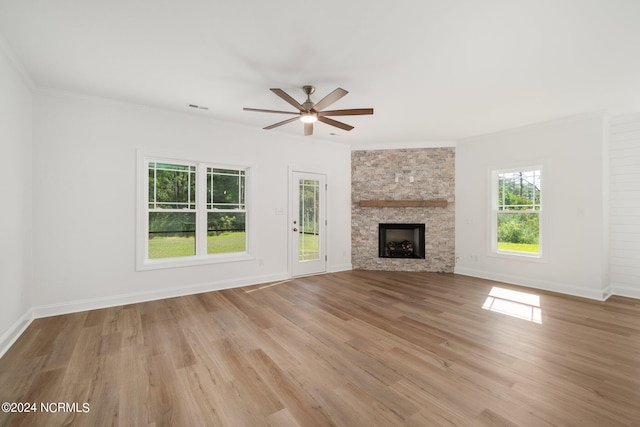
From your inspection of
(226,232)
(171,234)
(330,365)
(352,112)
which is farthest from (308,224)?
(330,365)

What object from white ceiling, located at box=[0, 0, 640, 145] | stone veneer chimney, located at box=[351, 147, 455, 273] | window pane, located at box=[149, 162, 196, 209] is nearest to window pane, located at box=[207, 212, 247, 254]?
window pane, located at box=[149, 162, 196, 209]

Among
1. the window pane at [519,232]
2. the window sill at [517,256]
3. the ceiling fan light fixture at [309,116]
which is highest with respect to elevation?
the ceiling fan light fixture at [309,116]

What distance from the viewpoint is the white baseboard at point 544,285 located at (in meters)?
4.29

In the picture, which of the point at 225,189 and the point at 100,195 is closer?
the point at 100,195

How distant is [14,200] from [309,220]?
4.21 m

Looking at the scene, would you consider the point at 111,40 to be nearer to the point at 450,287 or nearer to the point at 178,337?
the point at 178,337

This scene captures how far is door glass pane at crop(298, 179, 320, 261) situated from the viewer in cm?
575

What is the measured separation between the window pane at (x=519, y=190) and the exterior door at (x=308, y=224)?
3554 mm

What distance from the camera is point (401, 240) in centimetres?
656

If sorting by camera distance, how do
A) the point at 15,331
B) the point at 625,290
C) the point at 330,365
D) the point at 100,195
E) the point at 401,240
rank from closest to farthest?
the point at 330,365, the point at 15,331, the point at 100,195, the point at 625,290, the point at 401,240

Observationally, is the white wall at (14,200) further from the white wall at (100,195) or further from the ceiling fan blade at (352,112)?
the ceiling fan blade at (352,112)

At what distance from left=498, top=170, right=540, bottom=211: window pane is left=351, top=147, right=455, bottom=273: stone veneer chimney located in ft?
3.05

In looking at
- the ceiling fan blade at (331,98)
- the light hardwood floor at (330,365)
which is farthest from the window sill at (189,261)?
the ceiling fan blade at (331,98)

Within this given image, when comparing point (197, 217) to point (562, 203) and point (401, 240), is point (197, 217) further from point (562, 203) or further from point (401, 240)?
point (562, 203)
